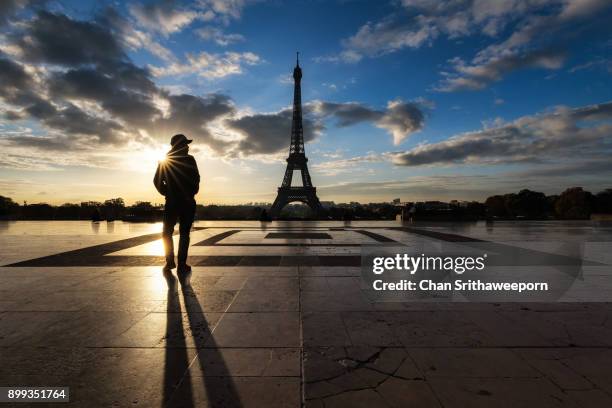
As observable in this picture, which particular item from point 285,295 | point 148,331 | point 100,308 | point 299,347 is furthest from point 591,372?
point 100,308

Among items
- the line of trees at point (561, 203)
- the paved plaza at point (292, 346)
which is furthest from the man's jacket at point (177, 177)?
the line of trees at point (561, 203)

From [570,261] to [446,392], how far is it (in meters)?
6.23

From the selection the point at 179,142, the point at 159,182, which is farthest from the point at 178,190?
the point at 179,142

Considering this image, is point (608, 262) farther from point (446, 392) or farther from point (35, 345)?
point (35, 345)

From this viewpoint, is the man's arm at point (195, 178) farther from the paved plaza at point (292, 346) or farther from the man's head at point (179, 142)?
the paved plaza at point (292, 346)

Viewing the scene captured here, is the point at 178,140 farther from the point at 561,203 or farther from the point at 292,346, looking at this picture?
the point at 561,203

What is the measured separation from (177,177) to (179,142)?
654 millimetres

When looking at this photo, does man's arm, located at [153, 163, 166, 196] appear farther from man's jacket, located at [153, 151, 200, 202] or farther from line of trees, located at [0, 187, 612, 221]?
line of trees, located at [0, 187, 612, 221]

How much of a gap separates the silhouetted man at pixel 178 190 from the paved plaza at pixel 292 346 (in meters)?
1.06

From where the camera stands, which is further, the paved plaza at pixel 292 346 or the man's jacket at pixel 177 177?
the man's jacket at pixel 177 177

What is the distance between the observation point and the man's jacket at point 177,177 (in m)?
5.59

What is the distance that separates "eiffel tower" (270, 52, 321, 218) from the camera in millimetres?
53094

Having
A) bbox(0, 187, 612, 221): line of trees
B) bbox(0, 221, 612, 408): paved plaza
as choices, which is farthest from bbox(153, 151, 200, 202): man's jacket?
bbox(0, 187, 612, 221): line of trees

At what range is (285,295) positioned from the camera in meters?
3.99
